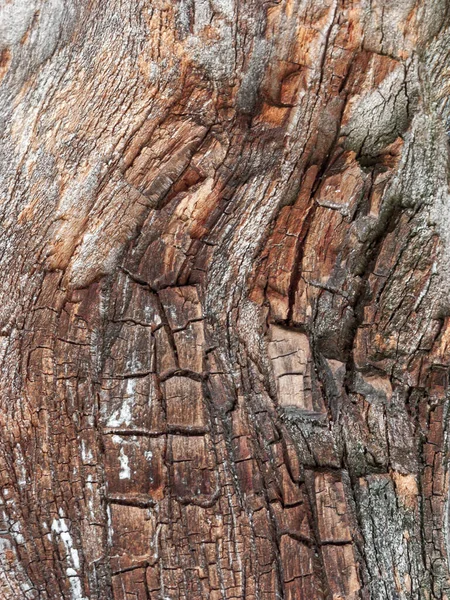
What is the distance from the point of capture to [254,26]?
3.00 meters

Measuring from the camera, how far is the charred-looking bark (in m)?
2.60

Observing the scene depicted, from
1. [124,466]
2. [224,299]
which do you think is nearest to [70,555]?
[124,466]

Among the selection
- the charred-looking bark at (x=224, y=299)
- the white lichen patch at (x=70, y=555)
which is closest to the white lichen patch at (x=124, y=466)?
the charred-looking bark at (x=224, y=299)

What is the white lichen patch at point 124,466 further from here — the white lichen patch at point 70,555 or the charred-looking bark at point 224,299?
the white lichen patch at point 70,555

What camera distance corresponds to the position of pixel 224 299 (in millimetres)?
2791

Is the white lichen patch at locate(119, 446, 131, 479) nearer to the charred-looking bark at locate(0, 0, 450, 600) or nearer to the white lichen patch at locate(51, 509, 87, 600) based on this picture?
the charred-looking bark at locate(0, 0, 450, 600)

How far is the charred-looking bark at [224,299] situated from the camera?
8.54ft

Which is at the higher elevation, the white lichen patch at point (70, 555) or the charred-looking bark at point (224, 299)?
the charred-looking bark at point (224, 299)

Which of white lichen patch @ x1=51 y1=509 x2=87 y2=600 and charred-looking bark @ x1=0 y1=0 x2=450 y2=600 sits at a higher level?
charred-looking bark @ x1=0 y1=0 x2=450 y2=600

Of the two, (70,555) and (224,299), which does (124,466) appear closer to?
(70,555)

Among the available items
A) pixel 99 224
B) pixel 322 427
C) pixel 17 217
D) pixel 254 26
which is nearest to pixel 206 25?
pixel 254 26

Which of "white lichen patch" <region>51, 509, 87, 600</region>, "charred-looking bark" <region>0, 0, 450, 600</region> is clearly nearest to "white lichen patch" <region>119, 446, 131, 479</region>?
"charred-looking bark" <region>0, 0, 450, 600</region>

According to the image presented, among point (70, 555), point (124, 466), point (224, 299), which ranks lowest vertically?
point (70, 555)

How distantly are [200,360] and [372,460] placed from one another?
967 millimetres
